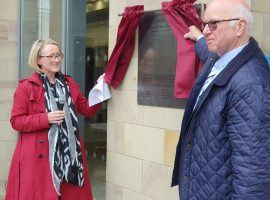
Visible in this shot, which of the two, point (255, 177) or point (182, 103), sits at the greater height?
point (182, 103)

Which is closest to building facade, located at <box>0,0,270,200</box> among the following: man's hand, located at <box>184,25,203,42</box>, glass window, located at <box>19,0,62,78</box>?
glass window, located at <box>19,0,62,78</box>

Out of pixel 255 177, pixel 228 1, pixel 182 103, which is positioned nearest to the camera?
pixel 255 177

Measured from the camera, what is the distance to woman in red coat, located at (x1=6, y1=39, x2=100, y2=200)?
4367 millimetres

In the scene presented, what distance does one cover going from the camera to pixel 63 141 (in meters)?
4.43

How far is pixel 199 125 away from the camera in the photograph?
272 centimetres

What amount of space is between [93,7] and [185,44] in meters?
3.04

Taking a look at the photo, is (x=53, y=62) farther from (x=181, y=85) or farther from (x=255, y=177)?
(x=255, y=177)

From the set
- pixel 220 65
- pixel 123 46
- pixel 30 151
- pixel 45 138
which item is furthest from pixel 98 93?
pixel 220 65

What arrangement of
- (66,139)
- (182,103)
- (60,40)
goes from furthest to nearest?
(60,40) < (66,139) < (182,103)

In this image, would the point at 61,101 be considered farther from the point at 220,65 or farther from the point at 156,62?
the point at 220,65

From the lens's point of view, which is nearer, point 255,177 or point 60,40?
point 255,177

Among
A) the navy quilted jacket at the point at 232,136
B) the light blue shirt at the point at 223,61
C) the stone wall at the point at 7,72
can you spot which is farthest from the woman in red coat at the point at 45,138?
the stone wall at the point at 7,72

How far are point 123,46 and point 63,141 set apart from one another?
1.05 meters

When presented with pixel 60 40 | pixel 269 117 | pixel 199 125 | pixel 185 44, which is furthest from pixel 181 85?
pixel 60 40
